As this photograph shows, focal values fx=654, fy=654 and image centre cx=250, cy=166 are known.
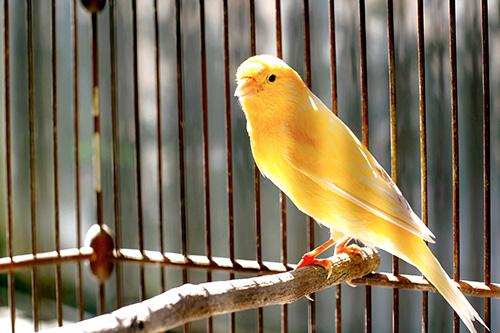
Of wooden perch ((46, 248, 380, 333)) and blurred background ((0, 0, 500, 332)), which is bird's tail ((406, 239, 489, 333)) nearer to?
wooden perch ((46, 248, 380, 333))

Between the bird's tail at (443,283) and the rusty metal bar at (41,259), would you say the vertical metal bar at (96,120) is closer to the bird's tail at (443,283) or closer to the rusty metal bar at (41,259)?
the rusty metal bar at (41,259)

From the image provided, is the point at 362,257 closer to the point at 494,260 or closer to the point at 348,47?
the point at 494,260

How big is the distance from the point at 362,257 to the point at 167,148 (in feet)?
3.75

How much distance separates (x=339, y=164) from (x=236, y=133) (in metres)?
0.84

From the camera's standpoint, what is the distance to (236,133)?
179 centimetres

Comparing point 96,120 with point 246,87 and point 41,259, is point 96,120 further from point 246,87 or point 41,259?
point 246,87

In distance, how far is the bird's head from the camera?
38.8 inches

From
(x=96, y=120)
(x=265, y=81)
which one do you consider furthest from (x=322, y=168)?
(x=96, y=120)

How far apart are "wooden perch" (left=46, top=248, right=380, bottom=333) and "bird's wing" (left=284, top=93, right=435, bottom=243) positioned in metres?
0.11

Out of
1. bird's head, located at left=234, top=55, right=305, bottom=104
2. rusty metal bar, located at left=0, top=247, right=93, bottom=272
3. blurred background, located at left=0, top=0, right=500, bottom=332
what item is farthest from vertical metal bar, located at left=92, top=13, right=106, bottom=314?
bird's head, located at left=234, top=55, right=305, bottom=104

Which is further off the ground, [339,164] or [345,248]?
[339,164]

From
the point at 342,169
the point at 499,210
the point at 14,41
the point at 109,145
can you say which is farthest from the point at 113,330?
the point at 14,41

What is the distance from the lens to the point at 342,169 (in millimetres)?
971

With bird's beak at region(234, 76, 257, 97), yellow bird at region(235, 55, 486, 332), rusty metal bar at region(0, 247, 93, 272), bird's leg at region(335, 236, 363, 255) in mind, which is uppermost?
bird's beak at region(234, 76, 257, 97)
